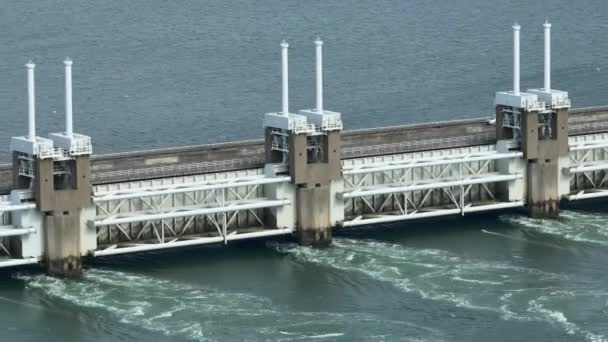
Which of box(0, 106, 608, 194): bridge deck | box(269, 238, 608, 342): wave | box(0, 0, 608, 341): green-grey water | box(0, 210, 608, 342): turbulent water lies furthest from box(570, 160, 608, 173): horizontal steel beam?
box(269, 238, 608, 342): wave

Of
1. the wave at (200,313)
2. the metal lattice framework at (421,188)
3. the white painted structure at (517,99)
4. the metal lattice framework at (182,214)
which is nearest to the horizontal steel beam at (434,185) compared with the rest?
the metal lattice framework at (421,188)

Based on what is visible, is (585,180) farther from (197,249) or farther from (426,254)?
(197,249)

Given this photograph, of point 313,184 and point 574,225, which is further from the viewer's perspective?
point 574,225

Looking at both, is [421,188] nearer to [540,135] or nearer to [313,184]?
[313,184]

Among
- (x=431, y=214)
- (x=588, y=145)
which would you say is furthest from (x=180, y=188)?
(x=588, y=145)

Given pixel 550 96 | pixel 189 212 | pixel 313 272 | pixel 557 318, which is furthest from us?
pixel 550 96

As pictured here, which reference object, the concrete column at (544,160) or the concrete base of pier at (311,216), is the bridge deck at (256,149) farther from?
the concrete base of pier at (311,216)

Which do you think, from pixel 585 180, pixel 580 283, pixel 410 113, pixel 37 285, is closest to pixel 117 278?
pixel 37 285

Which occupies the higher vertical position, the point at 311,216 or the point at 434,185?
the point at 434,185
